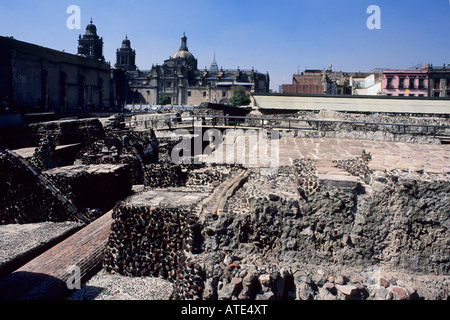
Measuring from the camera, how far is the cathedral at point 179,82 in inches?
2872

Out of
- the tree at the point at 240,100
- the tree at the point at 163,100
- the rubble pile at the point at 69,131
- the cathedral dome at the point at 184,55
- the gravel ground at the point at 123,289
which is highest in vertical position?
the cathedral dome at the point at 184,55

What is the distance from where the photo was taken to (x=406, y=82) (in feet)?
132

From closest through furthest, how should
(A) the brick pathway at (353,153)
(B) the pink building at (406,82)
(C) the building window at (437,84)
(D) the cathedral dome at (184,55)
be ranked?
(A) the brick pathway at (353,153) < (B) the pink building at (406,82) < (C) the building window at (437,84) < (D) the cathedral dome at (184,55)

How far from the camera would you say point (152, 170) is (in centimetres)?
648

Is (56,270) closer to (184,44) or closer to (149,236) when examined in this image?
(149,236)

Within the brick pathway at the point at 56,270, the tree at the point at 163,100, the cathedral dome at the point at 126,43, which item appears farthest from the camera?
the cathedral dome at the point at 126,43

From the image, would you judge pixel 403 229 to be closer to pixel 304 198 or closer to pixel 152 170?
pixel 304 198

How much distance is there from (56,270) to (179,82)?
74.0 meters

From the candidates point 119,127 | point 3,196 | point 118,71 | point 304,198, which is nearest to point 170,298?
point 304,198

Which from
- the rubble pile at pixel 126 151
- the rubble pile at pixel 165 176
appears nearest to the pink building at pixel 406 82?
the rubble pile at pixel 126 151

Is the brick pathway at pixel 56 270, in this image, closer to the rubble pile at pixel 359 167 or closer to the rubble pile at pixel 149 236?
the rubble pile at pixel 149 236

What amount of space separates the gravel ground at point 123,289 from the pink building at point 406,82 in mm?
42651

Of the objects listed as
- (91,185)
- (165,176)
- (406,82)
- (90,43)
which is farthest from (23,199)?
(90,43)

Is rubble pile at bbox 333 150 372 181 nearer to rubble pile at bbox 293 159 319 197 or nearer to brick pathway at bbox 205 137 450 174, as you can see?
brick pathway at bbox 205 137 450 174
